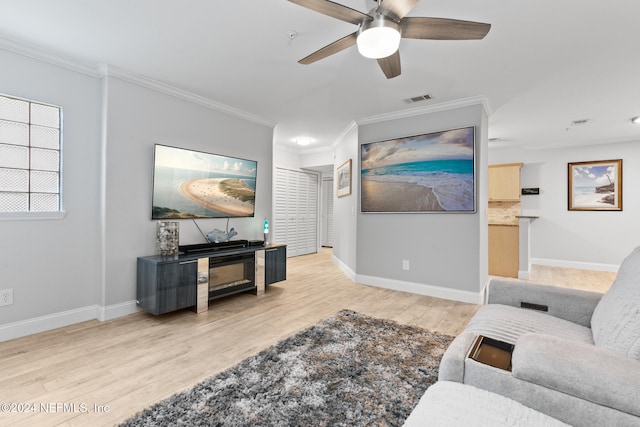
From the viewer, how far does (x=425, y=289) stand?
155 inches

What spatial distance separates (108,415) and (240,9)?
2.57 meters

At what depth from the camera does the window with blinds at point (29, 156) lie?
8.35ft

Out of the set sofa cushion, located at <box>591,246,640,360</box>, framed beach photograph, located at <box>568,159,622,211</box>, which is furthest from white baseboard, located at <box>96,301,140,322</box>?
framed beach photograph, located at <box>568,159,622,211</box>

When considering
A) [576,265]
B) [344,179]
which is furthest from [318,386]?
[576,265]

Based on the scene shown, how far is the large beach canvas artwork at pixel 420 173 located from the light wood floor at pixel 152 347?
120 cm

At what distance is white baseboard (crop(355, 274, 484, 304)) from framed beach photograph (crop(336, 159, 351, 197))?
1478 millimetres

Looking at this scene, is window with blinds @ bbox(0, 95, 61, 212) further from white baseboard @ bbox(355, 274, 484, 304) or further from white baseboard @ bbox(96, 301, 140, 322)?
white baseboard @ bbox(355, 274, 484, 304)

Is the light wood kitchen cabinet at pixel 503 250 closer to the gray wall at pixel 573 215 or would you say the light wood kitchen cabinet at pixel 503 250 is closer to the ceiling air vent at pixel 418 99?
the gray wall at pixel 573 215

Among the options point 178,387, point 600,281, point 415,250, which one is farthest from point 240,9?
point 600,281

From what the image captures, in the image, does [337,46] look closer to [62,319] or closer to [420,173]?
[420,173]

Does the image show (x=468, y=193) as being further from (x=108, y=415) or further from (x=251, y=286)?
(x=108, y=415)

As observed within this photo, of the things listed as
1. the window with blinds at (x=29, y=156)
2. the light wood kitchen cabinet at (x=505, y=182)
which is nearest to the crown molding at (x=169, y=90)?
the window with blinds at (x=29, y=156)

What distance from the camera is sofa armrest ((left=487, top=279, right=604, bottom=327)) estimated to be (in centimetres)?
174

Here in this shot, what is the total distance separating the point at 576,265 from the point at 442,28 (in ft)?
20.8
